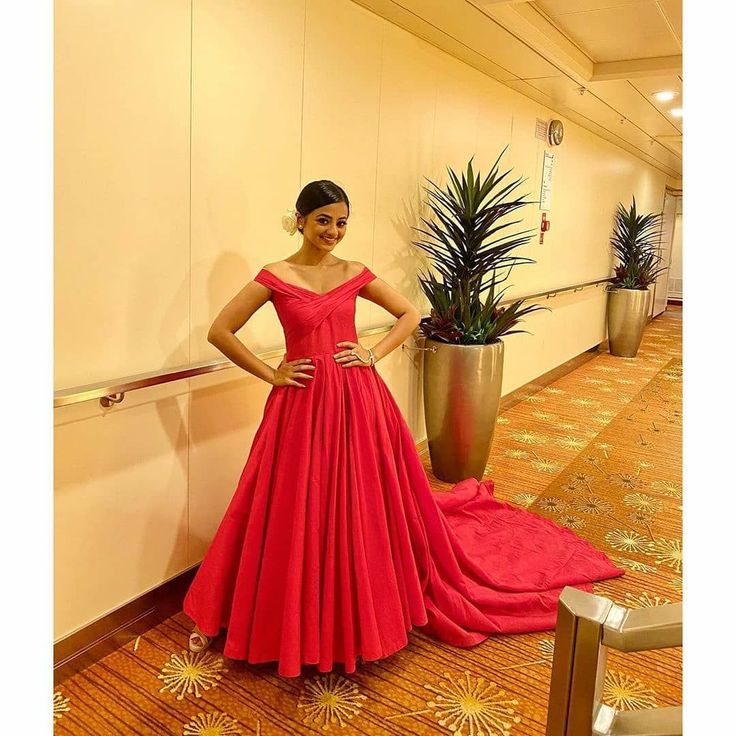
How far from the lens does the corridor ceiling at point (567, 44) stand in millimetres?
3852

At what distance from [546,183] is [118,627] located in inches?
212

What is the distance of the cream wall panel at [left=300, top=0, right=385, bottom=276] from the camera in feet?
10.9

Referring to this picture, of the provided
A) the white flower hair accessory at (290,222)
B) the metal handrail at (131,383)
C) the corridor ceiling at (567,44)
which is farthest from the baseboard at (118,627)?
the corridor ceiling at (567,44)

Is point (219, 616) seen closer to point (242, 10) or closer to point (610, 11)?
point (242, 10)

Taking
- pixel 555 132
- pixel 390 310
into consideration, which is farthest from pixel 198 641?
pixel 555 132

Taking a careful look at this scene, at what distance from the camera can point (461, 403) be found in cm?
424

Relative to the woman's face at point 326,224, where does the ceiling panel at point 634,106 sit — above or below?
above

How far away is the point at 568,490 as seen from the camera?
4.33 metres

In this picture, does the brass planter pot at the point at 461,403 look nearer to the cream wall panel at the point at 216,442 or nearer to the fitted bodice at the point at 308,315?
the cream wall panel at the point at 216,442

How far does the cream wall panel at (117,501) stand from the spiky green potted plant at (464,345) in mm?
1856

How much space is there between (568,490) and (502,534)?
100 centimetres

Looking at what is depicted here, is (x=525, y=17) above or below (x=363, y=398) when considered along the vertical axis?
above

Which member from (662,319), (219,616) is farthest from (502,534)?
(662,319)

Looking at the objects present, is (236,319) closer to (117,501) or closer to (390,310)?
(390,310)
